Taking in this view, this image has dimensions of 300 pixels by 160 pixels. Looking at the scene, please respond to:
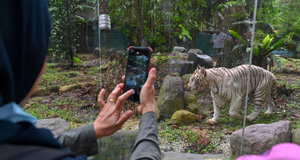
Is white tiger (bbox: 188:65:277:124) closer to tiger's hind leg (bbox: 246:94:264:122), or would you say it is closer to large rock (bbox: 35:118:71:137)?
tiger's hind leg (bbox: 246:94:264:122)

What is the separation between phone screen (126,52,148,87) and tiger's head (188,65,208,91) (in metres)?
0.99

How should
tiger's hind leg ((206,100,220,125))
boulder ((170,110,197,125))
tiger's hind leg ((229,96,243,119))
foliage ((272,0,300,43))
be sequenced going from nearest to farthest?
foliage ((272,0,300,43)), tiger's hind leg ((229,96,243,119)), tiger's hind leg ((206,100,220,125)), boulder ((170,110,197,125))

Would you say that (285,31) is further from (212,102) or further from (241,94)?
(212,102)

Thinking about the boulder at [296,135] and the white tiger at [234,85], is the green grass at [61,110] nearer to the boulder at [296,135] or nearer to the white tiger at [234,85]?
the white tiger at [234,85]

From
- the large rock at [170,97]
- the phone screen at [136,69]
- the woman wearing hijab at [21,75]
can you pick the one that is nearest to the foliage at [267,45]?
the large rock at [170,97]

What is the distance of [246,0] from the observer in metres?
2.10

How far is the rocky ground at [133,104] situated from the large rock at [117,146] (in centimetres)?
27

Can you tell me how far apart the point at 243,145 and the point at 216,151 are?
0.93 ft

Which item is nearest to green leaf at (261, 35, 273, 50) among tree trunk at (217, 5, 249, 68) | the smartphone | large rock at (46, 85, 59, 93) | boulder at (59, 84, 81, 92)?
tree trunk at (217, 5, 249, 68)

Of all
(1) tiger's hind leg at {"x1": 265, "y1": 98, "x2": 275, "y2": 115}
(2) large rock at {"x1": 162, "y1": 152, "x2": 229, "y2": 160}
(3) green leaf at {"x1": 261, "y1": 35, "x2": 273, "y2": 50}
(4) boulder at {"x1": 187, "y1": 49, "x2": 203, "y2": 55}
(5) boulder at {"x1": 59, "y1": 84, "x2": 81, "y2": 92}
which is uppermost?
(3) green leaf at {"x1": 261, "y1": 35, "x2": 273, "y2": 50}

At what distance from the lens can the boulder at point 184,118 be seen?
2480 millimetres

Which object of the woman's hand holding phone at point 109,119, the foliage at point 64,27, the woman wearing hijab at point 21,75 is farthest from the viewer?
the foliage at point 64,27

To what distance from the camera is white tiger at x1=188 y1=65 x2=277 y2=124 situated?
86.2 inches

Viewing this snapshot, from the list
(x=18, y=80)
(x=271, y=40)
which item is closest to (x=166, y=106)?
(x=271, y=40)
